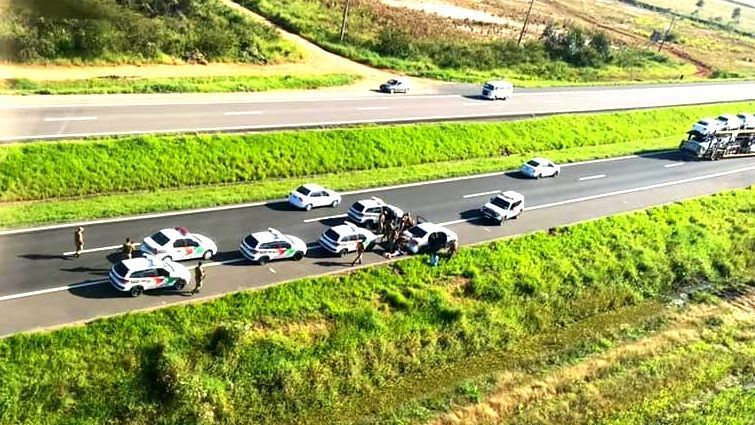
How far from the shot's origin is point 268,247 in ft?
115

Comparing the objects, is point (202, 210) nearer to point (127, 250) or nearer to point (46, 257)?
point (127, 250)

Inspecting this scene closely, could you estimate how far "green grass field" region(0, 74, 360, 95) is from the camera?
49906 millimetres

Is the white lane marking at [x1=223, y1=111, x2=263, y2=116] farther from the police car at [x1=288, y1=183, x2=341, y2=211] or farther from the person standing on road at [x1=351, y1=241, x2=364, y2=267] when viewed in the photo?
the person standing on road at [x1=351, y1=241, x2=364, y2=267]

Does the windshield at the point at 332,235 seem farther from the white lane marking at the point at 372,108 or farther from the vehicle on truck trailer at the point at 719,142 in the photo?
the vehicle on truck trailer at the point at 719,142

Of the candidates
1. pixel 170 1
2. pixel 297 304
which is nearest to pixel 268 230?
pixel 297 304

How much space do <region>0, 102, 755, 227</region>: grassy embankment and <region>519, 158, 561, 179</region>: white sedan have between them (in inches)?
99.8

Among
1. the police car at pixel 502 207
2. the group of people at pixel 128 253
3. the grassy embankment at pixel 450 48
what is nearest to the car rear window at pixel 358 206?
the police car at pixel 502 207

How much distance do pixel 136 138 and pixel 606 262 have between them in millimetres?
31568

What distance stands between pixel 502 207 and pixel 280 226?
49.5 feet

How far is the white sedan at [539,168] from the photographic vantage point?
55.0m

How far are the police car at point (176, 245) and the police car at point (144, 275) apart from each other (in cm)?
182

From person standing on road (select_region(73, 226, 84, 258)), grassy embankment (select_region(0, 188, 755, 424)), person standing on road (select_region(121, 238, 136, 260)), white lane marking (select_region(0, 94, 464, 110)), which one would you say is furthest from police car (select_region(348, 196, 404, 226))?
white lane marking (select_region(0, 94, 464, 110))

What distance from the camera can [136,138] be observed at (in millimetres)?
44562

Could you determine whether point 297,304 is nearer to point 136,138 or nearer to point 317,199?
point 317,199
